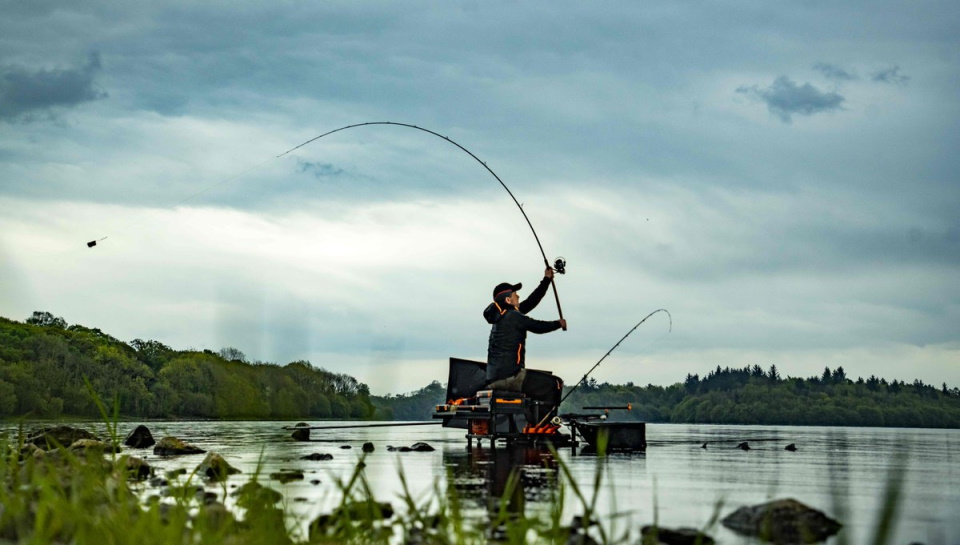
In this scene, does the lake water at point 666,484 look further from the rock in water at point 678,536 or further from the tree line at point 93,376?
the tree line at point 93,376

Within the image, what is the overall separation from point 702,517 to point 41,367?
117729 millimetres

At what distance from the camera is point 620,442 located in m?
20.9

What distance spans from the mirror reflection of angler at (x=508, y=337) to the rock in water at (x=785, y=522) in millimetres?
10314

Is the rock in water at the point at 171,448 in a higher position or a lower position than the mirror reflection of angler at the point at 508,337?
lower

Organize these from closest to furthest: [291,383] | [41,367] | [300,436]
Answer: [291,383] → [300,436] → [41,367]

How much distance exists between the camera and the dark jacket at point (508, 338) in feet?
61.8

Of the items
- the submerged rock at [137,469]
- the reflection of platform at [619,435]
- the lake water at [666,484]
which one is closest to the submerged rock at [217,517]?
the lake water at [666,484]

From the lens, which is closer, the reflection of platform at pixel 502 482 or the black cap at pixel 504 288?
the reflection of platform at pixel 502 482

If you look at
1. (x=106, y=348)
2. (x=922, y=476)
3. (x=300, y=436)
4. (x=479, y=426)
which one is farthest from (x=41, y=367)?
(x=922, y=476)

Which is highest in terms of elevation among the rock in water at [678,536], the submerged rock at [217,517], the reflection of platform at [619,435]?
the reflection of platform at [619,435]

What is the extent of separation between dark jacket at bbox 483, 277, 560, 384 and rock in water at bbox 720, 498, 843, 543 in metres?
10.3

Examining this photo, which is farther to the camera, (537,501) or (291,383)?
(537,501)

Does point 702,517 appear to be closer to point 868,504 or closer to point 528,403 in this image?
point 868,504

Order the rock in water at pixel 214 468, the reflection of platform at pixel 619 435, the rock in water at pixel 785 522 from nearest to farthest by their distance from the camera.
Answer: the rock in water at pixel 785 522 → the rock in water at pixel 214 468 → the reflection of platform at pixel 619 435
